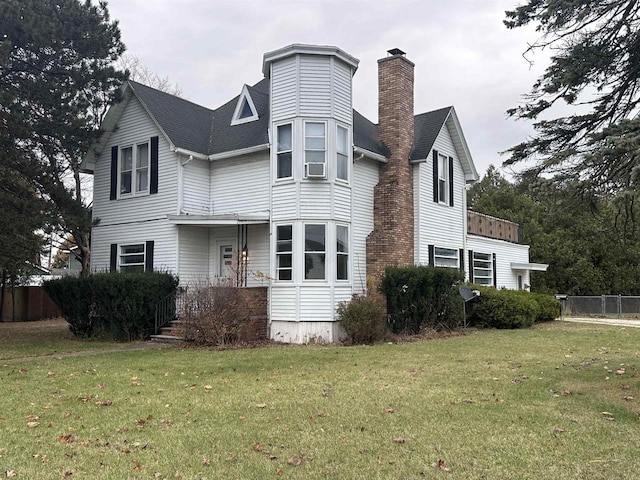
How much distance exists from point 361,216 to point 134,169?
752 centimetres

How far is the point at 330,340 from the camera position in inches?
597

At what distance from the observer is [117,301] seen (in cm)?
1548

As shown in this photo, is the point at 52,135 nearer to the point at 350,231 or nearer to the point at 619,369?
the point at 350,231

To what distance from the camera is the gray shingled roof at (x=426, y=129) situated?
18289 mm

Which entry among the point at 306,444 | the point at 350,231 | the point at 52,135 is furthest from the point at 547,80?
the point at 52,135

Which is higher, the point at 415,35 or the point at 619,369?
the point at 415,35

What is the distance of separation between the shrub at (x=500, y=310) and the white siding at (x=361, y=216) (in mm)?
4411

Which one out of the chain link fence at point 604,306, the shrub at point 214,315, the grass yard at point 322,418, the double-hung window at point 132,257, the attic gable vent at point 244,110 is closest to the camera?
the grass yard at point 322,418

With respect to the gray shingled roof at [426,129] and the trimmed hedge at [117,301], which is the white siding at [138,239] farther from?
the gray shingled roof at [426,129]

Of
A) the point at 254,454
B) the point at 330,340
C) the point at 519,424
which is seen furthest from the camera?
the point at 330,340

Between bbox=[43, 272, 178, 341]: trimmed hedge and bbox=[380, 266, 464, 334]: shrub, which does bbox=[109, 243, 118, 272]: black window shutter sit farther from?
bbox=[380, 266, 464, 334]: shrub

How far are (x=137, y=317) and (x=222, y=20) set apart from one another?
936cm

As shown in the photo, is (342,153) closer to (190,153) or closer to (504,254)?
(190,153)

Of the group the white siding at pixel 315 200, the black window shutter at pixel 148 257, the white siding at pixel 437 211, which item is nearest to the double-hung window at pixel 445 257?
the white siding at pixel 437 211
